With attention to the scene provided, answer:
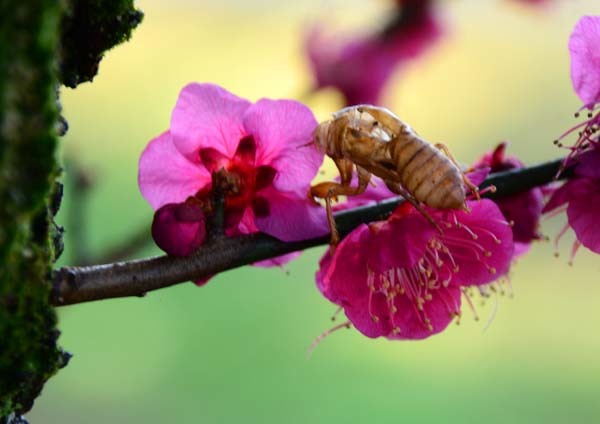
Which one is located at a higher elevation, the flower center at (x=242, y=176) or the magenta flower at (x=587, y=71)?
the flower center at (x=242, y=176)

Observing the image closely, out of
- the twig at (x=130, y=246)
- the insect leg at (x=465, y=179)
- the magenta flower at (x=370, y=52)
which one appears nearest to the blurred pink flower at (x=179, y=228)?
the insect leg at (x=465, y=179)

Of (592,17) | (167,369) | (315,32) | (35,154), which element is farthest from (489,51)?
(35,154)

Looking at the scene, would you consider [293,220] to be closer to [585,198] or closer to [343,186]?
[343,186]

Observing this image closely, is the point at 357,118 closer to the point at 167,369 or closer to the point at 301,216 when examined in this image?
the point at 301,216

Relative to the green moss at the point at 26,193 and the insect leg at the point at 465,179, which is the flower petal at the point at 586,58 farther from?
the green moss at the point at 26,193

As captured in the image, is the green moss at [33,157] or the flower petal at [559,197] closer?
the green moss at [33,157]

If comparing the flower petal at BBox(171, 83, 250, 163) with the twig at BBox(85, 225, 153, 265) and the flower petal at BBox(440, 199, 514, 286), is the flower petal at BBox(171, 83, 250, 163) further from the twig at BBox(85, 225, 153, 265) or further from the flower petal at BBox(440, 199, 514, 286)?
the twig at BBox(85, 225, 153, 265)

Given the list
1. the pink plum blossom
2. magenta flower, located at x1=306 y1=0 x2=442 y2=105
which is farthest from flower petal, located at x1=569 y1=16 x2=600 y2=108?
magenta flower, located at x1=306 y1=0 x2=442 y2=105
